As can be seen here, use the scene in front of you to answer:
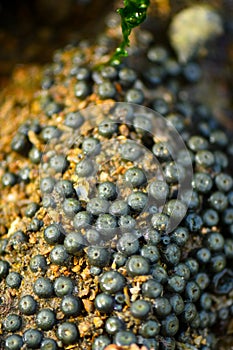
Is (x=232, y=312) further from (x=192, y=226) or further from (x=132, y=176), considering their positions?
(x=132, y=176)

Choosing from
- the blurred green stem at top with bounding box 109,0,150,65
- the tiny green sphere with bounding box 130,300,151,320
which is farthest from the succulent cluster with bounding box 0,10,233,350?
the blurred green stem at top with bounding box 109,0,150,65

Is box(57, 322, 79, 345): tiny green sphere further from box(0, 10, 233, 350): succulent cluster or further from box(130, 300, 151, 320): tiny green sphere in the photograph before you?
box(130, 300, 151, 320): tiny green sphere

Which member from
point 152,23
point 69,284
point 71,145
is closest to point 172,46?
point 152,23

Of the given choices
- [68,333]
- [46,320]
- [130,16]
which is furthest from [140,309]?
[130,16]

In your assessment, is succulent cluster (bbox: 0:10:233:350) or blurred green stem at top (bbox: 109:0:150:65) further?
blurred green stem at top (bbox: 109:0:150:65)

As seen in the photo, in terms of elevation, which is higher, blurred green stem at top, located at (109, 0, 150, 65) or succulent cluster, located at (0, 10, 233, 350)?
blurred green stem at top, located at (109, 0, 150, 65)

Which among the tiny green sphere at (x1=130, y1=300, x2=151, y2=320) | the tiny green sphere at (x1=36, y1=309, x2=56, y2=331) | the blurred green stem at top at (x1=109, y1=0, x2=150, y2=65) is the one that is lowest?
the tiny green sphere at (x1=130, y1=300, x2=151, y2=320)

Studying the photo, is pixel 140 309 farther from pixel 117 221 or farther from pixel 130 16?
pixel 130 16

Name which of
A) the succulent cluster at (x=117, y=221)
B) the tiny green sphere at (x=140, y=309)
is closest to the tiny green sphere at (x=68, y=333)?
the succulent cluster at (x=117, y=221)

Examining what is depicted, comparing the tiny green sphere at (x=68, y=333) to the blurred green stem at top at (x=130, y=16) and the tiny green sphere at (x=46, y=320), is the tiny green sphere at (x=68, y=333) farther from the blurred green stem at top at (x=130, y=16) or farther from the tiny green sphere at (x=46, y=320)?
the blurred green stem at top at (x=130, y=16)
